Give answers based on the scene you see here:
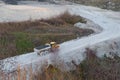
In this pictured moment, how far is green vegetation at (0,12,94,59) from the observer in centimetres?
1432

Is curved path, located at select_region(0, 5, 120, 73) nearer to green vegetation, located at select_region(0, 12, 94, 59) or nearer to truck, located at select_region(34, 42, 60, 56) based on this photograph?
truck, located at select_region(34, 42, 60, 56)

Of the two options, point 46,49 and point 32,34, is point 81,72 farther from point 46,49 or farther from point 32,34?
point 32,34

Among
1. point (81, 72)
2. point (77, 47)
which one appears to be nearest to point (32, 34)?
point (77, 47)

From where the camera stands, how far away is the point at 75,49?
47.8 ft

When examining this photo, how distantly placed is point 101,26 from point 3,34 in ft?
23.6

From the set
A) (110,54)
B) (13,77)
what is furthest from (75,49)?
(13,77)

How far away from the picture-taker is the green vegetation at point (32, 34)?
564 inches

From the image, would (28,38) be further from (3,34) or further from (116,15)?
(116,15)

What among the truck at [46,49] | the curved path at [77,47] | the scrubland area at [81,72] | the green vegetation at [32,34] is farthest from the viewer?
the green vegetation at [32,34]

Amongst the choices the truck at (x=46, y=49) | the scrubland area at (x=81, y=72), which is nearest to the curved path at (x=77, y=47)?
the truck at (x=46, y=49)

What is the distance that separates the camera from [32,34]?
1602 centimetres

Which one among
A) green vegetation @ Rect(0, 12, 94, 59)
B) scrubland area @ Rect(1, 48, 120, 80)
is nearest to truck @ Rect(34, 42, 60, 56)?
green vegetation @ Rect(0, 12, 94, 59)

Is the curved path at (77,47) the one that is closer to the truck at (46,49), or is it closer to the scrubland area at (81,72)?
the truck at (46,49)

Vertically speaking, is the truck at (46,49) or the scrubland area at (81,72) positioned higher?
the scrubland area at (81,72)
